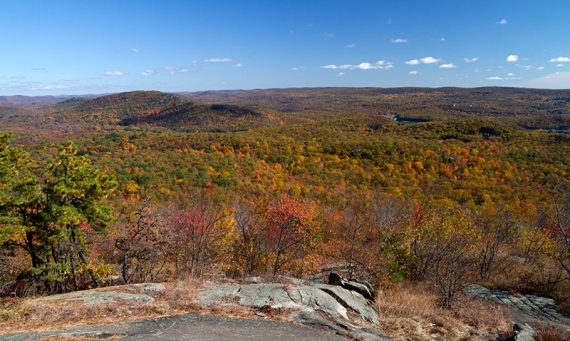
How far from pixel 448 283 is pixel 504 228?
11499mm

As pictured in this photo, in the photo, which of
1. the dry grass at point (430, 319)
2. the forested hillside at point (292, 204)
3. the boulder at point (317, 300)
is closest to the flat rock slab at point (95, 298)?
the forested hillside at point (292, 204)

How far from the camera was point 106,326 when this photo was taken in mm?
8133

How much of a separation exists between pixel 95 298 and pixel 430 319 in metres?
9.51

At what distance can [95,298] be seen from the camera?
959 centimetres

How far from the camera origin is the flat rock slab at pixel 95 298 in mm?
9296

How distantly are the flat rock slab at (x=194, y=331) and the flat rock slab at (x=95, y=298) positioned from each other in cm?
136

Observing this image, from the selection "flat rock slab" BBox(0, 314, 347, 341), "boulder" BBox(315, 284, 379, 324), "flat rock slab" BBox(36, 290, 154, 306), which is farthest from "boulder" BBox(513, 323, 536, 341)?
"flat rock slab" BBox(36, 290, 154, 306)

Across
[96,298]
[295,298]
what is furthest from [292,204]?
[96,298]

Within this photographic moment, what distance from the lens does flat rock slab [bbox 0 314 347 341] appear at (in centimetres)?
763

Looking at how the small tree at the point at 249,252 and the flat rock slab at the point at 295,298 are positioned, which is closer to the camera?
the flat rock slab at the point at 295,298

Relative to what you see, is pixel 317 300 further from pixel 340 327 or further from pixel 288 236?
pixel 288 236

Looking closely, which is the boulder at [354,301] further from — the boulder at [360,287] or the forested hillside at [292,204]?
the forested hillside at [292,204]

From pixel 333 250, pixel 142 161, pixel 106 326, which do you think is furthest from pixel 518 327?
pixel 142 161

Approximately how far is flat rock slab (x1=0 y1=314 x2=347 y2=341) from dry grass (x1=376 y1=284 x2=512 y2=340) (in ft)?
7.62
